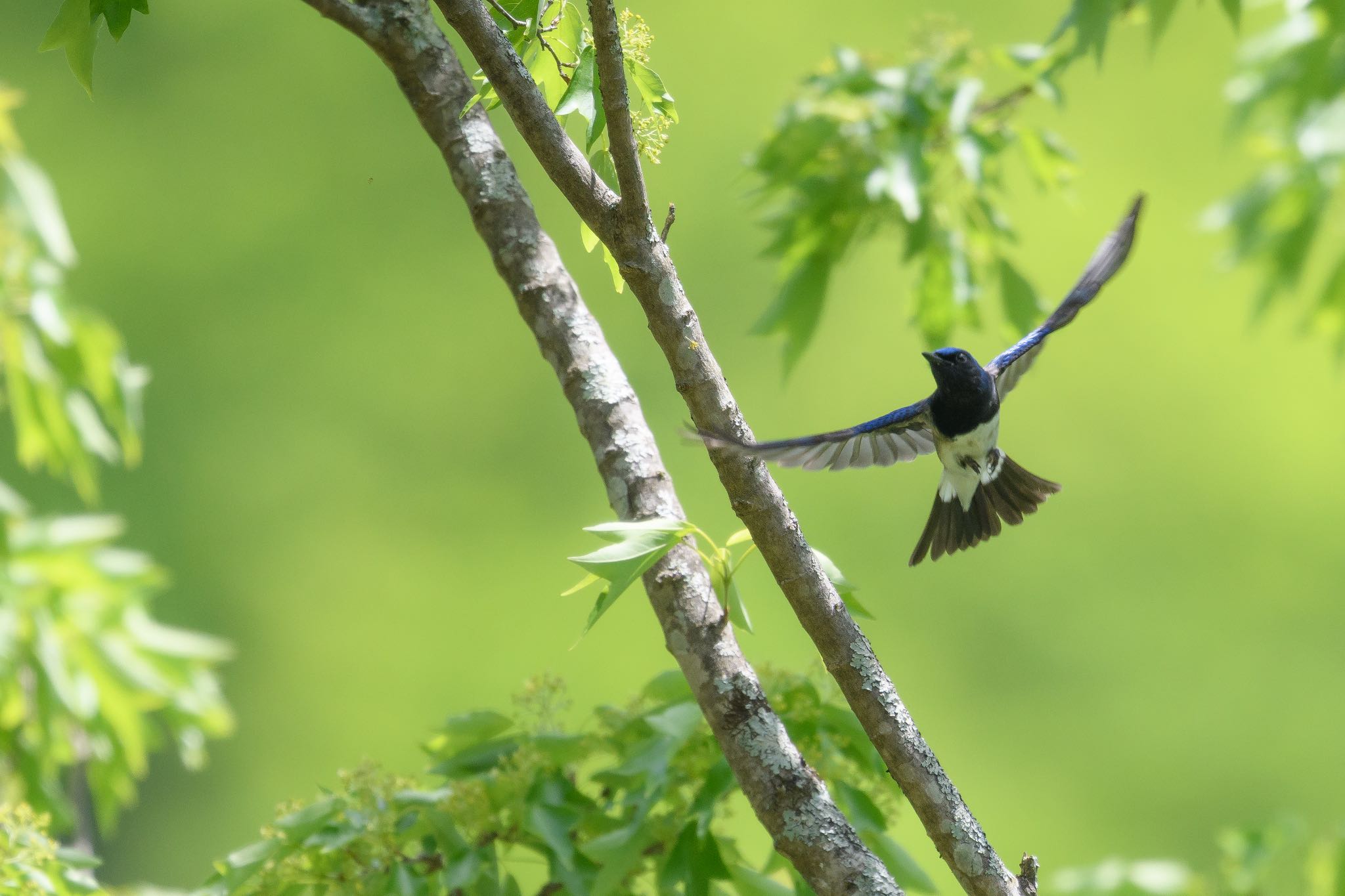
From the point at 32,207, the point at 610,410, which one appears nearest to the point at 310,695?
the point at 32,207

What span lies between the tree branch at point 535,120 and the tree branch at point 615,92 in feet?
0.08

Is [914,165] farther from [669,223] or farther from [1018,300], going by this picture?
[669,223]

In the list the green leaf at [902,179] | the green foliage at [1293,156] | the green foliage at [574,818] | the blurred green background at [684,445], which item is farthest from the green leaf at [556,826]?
the blurred green background at [684,445]

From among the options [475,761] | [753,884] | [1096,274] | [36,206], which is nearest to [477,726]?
[475,761]

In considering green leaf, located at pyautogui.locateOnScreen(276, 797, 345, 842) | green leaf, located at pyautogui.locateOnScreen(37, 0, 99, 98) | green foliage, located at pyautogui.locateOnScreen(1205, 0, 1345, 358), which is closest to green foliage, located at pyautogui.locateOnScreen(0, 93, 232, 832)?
green leaf, located at pyautogui.locateOnScreen(276, 797, 345, 842)

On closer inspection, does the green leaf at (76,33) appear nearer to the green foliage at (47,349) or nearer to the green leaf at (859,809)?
the green leaf at (859,809)

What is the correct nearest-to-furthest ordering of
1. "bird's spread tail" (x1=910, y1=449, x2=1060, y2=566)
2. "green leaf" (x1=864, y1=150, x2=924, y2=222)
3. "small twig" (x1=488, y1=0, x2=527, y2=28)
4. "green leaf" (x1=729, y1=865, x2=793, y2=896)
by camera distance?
1. "small twig" (x1=488, y1=0, x2=527, y2=28)
2. "green leaf" (x1=729, y1=865, x2=793, y2=896)
3. "bird's spread tail" (x1=910, y1=449, x2=1060, y2=566)
4. "green leaf" (x1=864, y1=150, x2=924, y2=222)

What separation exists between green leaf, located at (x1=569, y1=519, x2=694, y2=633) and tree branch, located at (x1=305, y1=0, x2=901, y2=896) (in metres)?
0.11

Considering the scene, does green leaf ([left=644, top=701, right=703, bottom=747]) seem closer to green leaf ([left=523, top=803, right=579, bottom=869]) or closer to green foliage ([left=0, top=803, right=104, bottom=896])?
green leaf ([left=523, top=803, right=579, bottom=869])

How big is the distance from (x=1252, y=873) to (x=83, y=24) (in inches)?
66.9

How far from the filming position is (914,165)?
158cm

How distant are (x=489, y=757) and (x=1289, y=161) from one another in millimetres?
1837

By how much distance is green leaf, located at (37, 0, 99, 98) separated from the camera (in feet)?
2.43

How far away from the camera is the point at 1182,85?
10.5 ft
